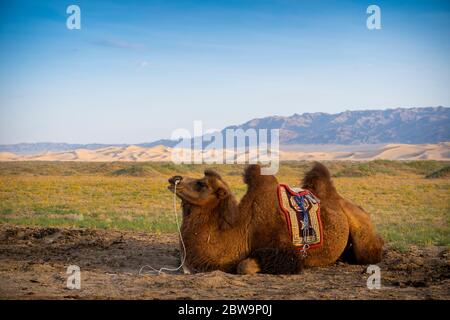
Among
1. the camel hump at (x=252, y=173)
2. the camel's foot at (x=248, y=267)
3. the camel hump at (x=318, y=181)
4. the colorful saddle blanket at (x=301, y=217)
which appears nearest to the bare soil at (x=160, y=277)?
the camel's foot at (x=248, y=267)

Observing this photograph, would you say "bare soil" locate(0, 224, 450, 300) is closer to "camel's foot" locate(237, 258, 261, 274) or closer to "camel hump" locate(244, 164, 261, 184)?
"camel's foot" locate(237, 258, 261, 274)

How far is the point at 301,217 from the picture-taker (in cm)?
979

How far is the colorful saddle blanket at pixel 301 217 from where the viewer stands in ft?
31.8

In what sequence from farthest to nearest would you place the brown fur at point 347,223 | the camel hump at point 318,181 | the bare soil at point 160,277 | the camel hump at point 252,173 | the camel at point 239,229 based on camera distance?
1. the camel hump at point 318,181
2. the brown fur at point 347,223
3. the camel hump at point 252,173
4. the camel at point 239,229
5. the bare soil at point 160,277

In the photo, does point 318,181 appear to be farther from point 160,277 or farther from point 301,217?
point 160,277

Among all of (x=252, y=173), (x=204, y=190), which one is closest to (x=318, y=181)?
(x=252, y=173)

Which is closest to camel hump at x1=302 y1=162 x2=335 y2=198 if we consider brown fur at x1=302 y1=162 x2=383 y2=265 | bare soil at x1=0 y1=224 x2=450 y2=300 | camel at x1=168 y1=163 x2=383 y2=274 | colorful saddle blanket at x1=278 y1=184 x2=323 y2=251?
brown fur at x1=302 y1=162 x2=383 y2=265

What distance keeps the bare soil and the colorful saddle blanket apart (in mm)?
565

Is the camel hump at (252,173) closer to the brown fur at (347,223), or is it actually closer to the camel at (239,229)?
the camel at (239,229)

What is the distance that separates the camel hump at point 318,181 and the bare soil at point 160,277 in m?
1.40

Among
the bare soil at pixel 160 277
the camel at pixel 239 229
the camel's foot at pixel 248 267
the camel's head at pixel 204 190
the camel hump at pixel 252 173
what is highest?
the camel hump at pixel 252 173

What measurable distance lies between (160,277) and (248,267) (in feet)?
4.65

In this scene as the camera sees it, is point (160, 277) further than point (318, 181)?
No

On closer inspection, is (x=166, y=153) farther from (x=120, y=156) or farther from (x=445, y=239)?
(x=445, y=239)
